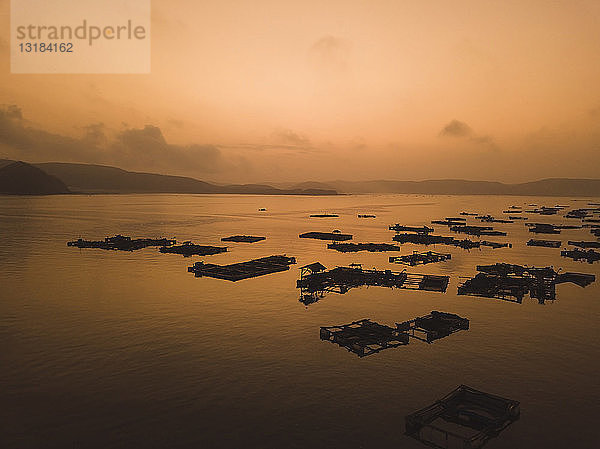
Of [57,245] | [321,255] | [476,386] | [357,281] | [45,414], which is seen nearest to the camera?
[45,414]

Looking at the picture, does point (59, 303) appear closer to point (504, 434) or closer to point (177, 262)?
point (177, 262)

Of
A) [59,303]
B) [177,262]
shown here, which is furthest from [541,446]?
[177,262]

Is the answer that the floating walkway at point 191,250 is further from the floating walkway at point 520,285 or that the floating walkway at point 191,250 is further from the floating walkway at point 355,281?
the floating walkway at point 520,285

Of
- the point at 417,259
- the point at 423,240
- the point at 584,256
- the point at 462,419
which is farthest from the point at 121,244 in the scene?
the point at 584,256

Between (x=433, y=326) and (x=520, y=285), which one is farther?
(x=520, y=285)

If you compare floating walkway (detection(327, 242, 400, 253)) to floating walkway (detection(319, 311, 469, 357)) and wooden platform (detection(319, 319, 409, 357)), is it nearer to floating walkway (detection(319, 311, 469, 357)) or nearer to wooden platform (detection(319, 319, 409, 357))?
floating walkway (detection(319, 311, 469, 357))

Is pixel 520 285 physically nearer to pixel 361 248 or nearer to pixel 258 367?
pixel 258 367

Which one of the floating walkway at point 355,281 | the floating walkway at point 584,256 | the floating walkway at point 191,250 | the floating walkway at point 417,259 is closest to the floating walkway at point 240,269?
the floating walkway at point 355,281
